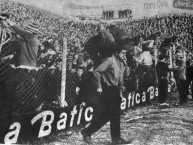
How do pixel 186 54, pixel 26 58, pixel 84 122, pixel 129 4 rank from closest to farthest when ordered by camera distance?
pixel 26 58 → pixel 84 122 → pixel 129 4 → pixel 186 54

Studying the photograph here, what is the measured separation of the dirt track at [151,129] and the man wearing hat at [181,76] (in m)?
0.23

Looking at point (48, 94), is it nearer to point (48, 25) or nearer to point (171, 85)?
point (48, 25)

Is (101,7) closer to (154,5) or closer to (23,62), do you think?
Result: (154,5)

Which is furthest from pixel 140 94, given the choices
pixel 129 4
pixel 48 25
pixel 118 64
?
pixel 48 25

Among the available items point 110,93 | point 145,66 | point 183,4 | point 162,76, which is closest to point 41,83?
point 110,93

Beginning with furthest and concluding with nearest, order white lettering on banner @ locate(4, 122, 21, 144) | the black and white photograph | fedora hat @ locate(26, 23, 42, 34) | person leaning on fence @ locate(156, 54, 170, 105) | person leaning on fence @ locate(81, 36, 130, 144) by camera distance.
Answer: person leaning on fence @ locate(156, 54, 170, 105) < person leaning on fence @ locate(81, 36, 130, 144) < fedora hat @ locate(26, 23, 42, 34) < the black and white photograph < white lettering on banner @ locate(4, 122, 21, 144)

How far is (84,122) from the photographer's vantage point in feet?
9.83

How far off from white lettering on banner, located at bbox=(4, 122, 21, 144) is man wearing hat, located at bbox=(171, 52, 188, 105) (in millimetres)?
1813

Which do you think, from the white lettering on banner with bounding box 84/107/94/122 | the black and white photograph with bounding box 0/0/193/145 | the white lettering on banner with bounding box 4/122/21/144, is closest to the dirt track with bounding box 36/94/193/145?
the black and white photograph with bounding box 0/0/193/145

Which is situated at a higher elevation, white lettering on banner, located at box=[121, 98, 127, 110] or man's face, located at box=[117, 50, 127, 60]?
man's face, located at box=[117, 50, 127, 60]

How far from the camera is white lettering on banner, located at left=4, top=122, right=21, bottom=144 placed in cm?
257

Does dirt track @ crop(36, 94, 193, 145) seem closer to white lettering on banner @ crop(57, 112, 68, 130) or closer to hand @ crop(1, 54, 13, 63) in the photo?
white lettering on banner @ crop(57, 112, 68, 130)

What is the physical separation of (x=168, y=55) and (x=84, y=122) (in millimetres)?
1261

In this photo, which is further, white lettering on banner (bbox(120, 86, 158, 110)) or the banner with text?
the banner with text
